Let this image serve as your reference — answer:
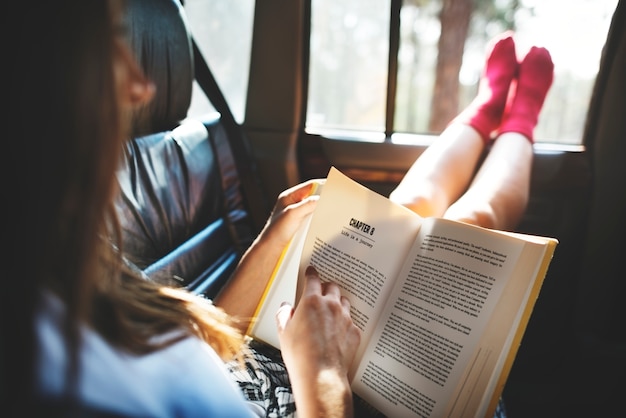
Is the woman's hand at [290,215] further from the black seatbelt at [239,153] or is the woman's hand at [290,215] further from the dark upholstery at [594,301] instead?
the dark upholstery at [594,301]

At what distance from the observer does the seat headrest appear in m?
1.08

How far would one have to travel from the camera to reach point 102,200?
367 mm

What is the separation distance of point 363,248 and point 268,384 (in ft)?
0.90

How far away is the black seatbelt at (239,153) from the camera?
145 centimetres

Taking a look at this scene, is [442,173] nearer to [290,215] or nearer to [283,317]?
[290,215]

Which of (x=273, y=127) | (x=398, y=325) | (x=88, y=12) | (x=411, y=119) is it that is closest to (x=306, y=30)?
(x=273, y=127)

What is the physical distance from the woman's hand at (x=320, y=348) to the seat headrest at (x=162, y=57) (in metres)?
0.56

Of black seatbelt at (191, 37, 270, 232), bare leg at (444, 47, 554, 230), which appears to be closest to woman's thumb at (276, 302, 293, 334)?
bare leg at (444, 47, 554, 230)

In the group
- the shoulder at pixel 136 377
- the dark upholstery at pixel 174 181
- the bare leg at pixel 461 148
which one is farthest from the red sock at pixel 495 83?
the shoulder at pixel 136 377

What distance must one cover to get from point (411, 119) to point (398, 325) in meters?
1.07

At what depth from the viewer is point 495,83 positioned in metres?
1.60

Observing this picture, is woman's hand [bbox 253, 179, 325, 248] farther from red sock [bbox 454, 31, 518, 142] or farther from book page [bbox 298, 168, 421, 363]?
red sock [bbox 454, 31, 518, 142]

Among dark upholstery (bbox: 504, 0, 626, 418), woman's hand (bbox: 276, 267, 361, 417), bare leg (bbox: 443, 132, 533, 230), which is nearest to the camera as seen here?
woman's hand (bbox: 276, 267, 361, 417)

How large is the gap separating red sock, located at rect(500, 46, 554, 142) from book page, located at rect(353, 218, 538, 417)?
86 cm
